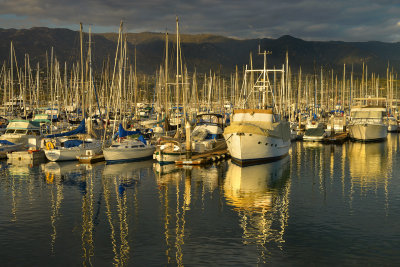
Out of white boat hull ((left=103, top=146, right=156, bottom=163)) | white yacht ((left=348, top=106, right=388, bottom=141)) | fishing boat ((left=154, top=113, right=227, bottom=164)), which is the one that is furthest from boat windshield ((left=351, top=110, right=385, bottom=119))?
white boat hull ((left=103, top=146, right=156, bottom=163))

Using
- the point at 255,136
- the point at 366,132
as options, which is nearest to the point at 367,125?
the point at 366,132

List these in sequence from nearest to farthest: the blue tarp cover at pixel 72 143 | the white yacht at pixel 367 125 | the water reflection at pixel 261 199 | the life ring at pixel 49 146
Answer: the water reflection at pixel 261 199
the life ring at pixel 49 146
the blue tarp cover at pixel 72 143
the white yacht at pixel 367 125

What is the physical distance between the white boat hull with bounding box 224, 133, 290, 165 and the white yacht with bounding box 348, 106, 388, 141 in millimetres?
29029

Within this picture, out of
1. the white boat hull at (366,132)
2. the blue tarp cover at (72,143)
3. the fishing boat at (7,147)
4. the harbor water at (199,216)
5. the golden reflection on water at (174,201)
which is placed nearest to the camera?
the harbor water at (199,216)

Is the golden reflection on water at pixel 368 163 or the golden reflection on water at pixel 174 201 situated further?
the golden reflection on water at pixel 368 163

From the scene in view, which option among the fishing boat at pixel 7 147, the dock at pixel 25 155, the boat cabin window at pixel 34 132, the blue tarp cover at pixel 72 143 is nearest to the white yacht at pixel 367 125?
the blue tarp cover at pixel 72 143

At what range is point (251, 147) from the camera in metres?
45.7

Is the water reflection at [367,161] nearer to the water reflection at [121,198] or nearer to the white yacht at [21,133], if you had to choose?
the water reflection at [121,198]

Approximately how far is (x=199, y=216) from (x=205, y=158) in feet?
72.6

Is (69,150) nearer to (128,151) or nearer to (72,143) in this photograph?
(72,143)

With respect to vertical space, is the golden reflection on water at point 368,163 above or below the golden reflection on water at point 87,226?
below

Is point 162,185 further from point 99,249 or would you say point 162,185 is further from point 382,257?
point 382,257

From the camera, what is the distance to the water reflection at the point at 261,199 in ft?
75.7

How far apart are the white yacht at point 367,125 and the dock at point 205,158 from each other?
93.3ft
